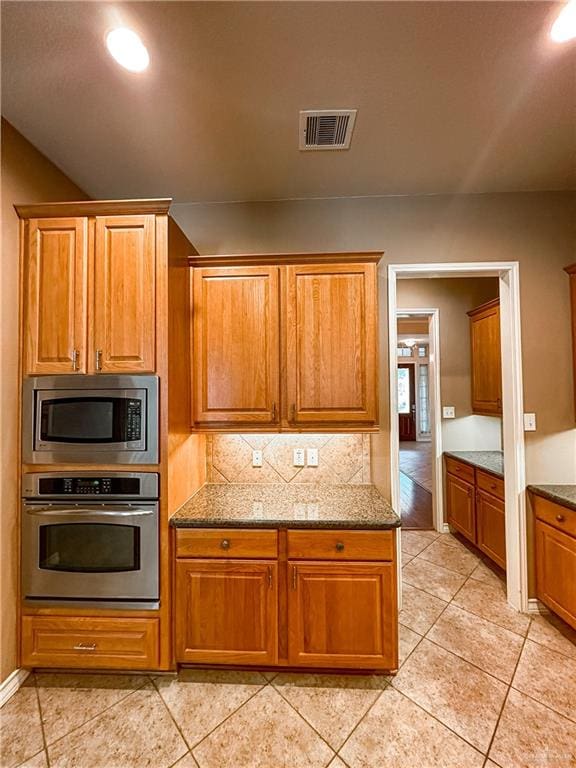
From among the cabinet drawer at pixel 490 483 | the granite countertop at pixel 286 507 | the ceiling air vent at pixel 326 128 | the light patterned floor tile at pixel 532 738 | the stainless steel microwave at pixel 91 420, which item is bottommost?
the light patterned floor tile at pixel 532 738

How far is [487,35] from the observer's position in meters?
1.39

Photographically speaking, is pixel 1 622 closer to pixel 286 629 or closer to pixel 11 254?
pixel 286 629

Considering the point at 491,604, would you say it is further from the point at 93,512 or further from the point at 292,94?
the point at 292,94

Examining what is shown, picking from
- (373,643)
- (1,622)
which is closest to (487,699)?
(373,643)

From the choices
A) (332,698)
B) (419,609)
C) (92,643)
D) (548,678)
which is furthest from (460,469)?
(92,643)

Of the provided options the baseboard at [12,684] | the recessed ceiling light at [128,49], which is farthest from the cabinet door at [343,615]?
the recessed ceiling light at [128,49]

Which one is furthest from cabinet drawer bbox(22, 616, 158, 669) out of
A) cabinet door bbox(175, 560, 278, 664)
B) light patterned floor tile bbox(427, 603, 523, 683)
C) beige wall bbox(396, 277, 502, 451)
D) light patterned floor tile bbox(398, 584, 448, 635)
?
beige wall bbox(396, 277, 502, 451)

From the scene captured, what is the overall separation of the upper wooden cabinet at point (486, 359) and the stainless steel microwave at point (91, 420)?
3091mm

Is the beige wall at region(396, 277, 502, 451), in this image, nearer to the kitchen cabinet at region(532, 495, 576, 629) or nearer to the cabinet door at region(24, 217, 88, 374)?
the kitchen cabinet at region(532, 495, 576, 629)

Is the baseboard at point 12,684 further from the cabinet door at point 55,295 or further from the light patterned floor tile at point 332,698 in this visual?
the cabinet door at point 55,295

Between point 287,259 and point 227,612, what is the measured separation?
206 cm

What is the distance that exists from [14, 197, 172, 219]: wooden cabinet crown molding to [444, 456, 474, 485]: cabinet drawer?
3364 mm

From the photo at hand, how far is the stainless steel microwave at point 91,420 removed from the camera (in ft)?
5.88

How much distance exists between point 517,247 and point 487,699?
2766 millimetres
